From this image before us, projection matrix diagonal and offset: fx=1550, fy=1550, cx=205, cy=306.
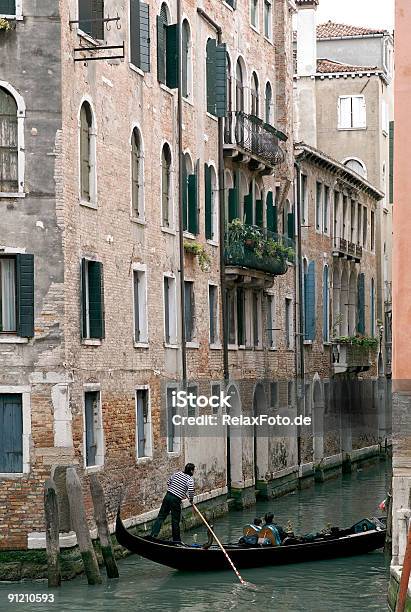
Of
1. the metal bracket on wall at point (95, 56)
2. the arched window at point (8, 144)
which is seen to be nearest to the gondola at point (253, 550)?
the arched window at point (8, 144)

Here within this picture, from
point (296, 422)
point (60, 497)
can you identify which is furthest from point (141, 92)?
point (296, 422)

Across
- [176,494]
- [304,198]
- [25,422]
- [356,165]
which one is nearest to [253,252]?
[304,198]

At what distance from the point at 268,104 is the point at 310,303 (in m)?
4.65

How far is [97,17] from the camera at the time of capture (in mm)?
19438

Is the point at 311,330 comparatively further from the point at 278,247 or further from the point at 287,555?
the point at 287,555

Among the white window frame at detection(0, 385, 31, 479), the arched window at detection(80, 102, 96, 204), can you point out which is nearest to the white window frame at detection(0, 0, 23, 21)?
the arched window at detection(80, 102, 96, 204)

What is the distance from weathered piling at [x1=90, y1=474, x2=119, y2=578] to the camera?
18031 mm

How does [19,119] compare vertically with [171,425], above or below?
above

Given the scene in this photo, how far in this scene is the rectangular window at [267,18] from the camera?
3018cm

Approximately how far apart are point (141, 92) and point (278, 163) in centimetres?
860

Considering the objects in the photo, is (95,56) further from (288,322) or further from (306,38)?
(306,38)

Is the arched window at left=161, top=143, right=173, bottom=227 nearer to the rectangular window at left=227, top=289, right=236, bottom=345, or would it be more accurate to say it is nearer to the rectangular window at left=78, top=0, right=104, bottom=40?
the rectangular window at left=78, top=0, right=104, bottom=40

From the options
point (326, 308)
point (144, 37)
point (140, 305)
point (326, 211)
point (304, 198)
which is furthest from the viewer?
point (326, 211)

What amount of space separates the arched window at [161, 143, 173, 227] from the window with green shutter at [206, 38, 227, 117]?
9.17 feet
